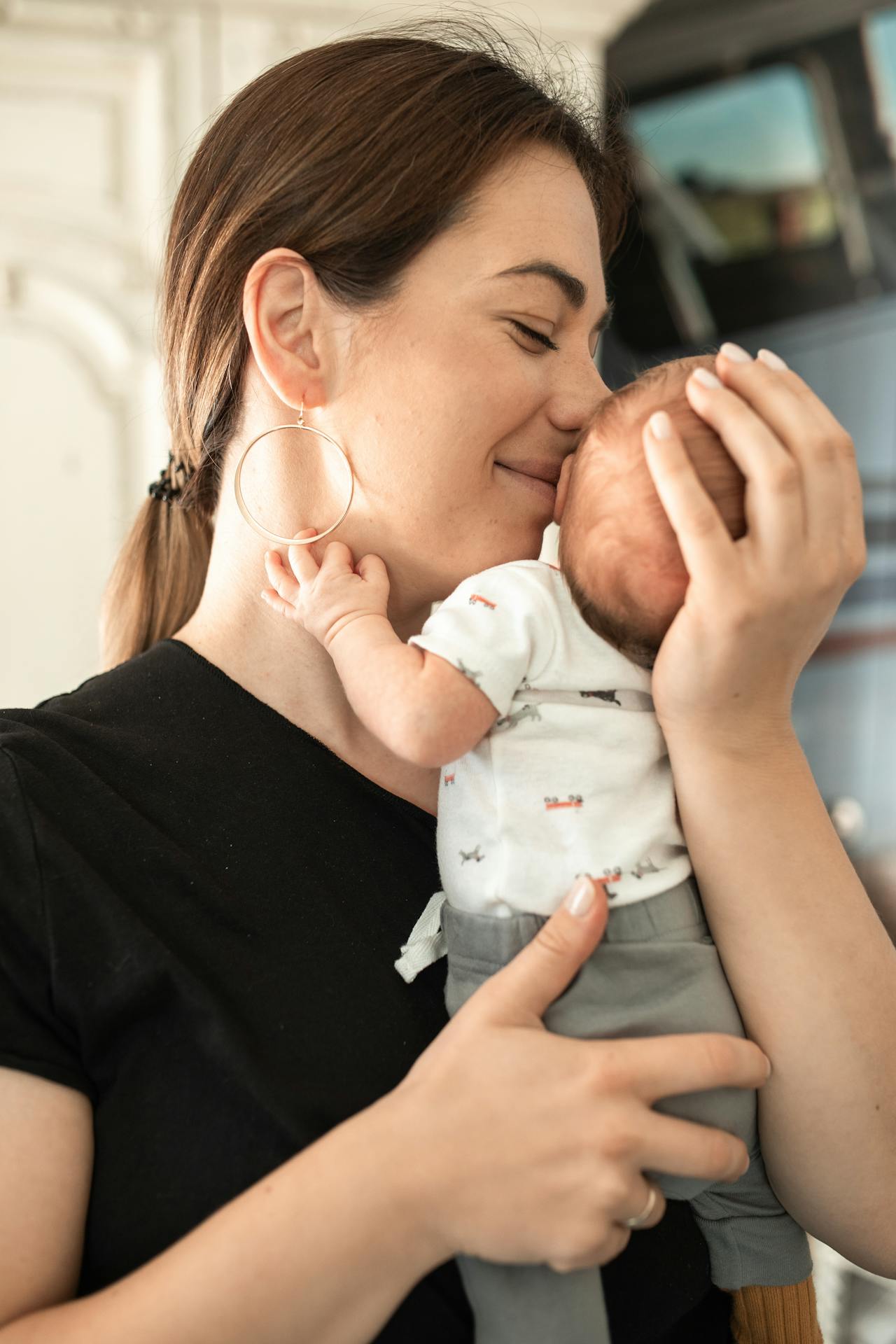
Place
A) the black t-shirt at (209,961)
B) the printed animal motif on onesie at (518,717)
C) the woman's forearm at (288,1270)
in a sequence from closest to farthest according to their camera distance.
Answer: the woman's forearm at (288,1270) → the black t-shirt at (209,961) → the printed animal motif on onesie at (518,717)

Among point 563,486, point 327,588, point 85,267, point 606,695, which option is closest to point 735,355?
point 563,486

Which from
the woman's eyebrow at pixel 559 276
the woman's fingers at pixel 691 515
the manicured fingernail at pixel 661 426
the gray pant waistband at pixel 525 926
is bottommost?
the gray pant waistband at pixel 525 926

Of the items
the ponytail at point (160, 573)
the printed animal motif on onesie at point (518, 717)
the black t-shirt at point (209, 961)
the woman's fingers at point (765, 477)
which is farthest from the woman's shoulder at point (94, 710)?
the woman's fingers at point (765, 477)

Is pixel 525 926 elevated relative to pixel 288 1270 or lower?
elevated

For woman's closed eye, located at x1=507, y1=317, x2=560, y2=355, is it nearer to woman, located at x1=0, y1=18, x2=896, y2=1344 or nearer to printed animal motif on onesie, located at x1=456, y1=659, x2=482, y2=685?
woman, located at x1=0, y1=18, x2=896, y2=1344

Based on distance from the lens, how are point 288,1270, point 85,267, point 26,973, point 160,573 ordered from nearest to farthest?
point 288,1270
point 26,973
point 160,573
point 85,267

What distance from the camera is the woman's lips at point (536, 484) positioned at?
106 cm

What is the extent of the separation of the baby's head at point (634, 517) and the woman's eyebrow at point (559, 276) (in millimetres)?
133

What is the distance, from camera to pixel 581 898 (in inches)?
32.4

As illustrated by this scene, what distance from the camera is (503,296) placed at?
1001 millimetres

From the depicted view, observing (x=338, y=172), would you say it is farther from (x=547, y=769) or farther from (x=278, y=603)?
(x=547, y=769)

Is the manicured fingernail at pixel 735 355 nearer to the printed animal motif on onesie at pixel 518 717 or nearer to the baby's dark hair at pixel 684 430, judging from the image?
the baby's dark hair at pixel 684 430

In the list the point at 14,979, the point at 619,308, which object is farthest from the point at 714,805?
the point at 619,308

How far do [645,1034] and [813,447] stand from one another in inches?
18.7
